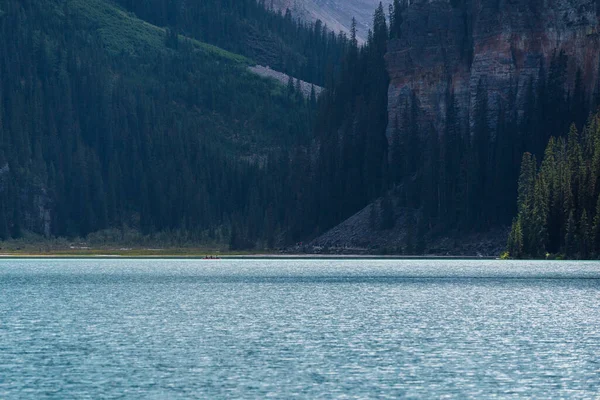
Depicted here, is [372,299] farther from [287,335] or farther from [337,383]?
[337,383]

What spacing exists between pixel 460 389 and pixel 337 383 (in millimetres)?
5357

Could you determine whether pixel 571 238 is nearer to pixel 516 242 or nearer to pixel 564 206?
pixel 564 206

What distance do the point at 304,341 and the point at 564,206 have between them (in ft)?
349

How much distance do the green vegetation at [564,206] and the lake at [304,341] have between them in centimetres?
4565

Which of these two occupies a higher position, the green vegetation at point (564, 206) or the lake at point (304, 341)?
the green vegetation at point (564, 206)

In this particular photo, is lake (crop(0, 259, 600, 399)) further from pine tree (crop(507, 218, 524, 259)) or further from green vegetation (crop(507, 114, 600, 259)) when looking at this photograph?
pine tree (crop(507, 218, 524, 259))

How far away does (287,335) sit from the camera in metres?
64.4

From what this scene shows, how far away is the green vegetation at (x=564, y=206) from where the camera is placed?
155375 mm

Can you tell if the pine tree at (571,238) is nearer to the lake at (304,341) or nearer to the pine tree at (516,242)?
the pine tree at (516,242)

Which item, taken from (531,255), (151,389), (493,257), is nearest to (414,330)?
(151,389)

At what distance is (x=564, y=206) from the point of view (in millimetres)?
160125

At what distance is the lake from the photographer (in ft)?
152

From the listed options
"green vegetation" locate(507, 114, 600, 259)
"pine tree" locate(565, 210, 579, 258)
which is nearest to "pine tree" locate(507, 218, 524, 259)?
"green vegetation" locate(507, 114, 600, 259)

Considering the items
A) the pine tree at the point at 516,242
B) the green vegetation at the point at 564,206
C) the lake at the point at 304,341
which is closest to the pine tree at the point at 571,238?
the green vegetation at the point at 564,206
